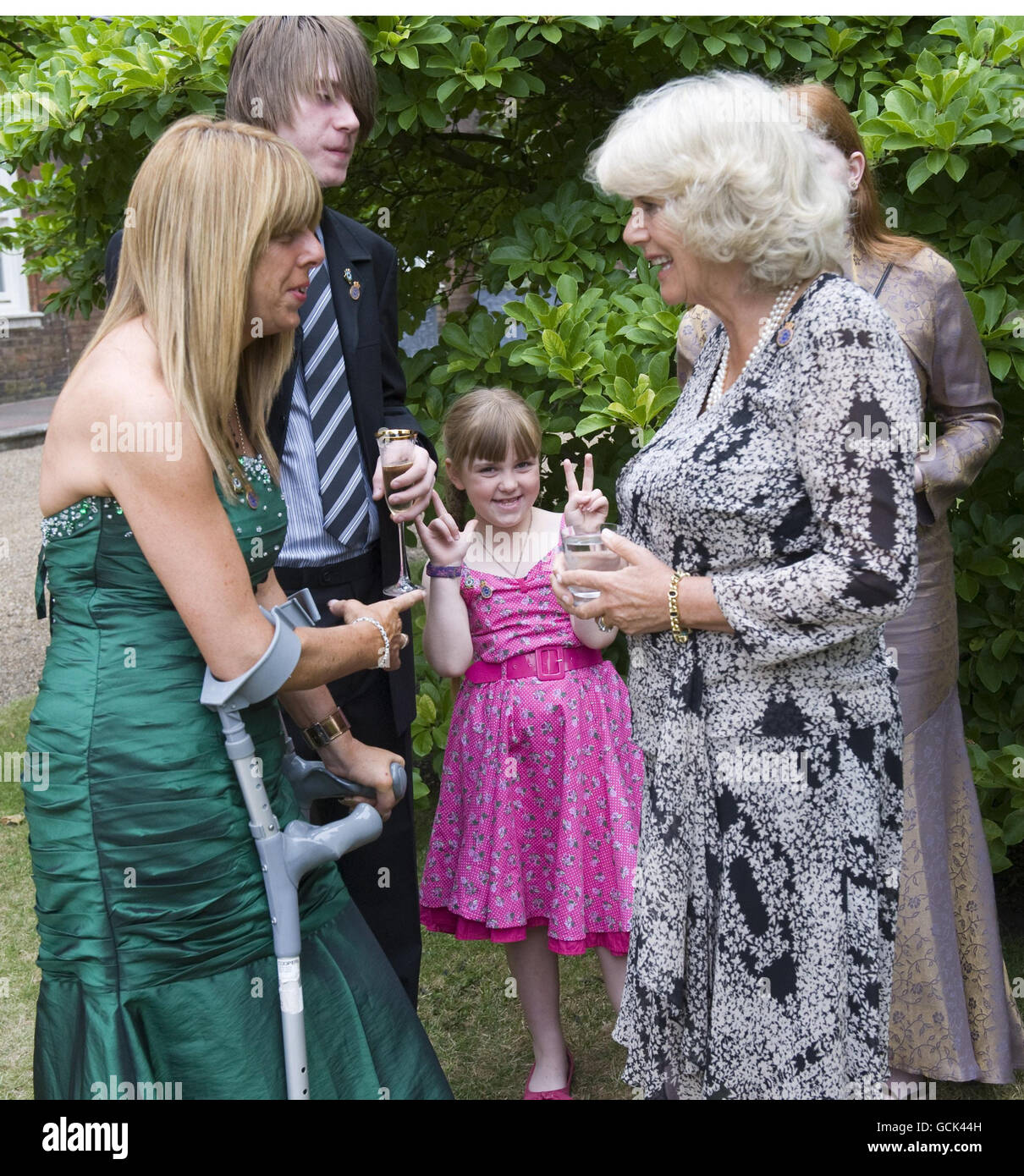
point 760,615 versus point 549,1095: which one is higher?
point 760,615

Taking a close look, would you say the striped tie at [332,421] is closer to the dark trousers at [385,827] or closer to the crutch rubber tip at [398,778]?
the dark trousers at [385,827]

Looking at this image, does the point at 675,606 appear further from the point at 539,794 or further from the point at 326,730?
the point at 539,794

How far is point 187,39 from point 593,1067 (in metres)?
3.15

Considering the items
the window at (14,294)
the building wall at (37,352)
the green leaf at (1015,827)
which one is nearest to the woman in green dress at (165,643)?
the green leaf at (1015,827)

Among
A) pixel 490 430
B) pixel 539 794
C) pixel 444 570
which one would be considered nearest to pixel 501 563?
pixel 444 570

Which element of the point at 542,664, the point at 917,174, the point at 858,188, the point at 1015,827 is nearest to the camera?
the point at 858,188

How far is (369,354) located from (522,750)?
1040mm

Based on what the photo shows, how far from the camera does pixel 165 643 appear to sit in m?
2.08

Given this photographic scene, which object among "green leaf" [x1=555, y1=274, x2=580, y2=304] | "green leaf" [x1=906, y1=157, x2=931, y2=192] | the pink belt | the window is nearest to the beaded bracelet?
the pink belt

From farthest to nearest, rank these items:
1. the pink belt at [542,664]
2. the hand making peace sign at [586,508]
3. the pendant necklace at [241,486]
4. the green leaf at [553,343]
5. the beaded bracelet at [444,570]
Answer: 1. the green leaf at [553,343]
2. the pink belt at [542,664]
3. the beaded bracelet at [444,570]
4. the hand making peace sign at [586,508]
5. the pendant necklace at [241,486]

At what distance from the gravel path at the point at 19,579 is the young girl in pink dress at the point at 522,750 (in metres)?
3.17

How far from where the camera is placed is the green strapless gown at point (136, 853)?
6.73ft

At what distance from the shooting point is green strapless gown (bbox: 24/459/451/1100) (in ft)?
6.73

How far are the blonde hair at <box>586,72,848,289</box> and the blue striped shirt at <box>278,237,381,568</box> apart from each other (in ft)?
3.32
